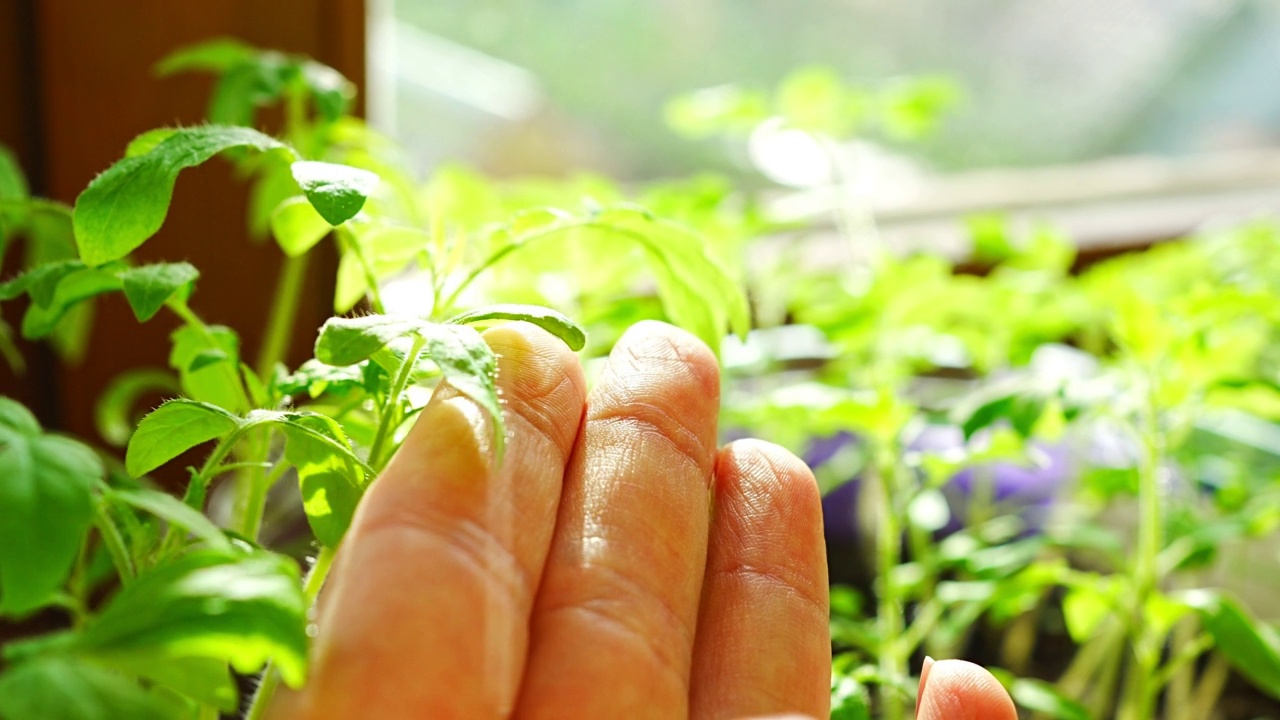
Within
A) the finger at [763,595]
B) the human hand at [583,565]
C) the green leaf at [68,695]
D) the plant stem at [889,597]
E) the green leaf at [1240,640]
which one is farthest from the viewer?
the plant stem at [889,597]

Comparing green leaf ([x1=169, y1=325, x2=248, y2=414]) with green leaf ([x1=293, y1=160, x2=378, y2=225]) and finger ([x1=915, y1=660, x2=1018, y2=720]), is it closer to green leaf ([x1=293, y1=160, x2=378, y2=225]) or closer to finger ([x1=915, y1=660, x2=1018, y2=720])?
green leaf ([x1=293, y1=160, x2=378, y2=225])

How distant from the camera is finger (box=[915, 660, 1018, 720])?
48 cm

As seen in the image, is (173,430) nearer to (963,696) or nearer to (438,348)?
(438,348)

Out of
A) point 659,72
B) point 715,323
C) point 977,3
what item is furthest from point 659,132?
point 715,323

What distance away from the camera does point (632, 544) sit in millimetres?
439

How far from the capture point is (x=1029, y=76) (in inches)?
81.3

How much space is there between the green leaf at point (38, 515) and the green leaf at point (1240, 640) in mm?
583

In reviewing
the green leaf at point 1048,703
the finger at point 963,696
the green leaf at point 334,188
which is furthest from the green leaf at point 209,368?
the green leaf at point 1048,703

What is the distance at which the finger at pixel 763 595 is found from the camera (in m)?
0.45

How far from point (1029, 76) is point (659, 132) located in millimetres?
805

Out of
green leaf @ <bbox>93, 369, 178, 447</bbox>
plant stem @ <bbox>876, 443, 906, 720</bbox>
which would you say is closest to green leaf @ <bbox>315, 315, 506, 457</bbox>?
green leaf @ <bbox>93, 369, 178, 447</bbox>

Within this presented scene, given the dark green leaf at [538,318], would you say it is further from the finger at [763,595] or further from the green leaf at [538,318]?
the finger at [763,595]

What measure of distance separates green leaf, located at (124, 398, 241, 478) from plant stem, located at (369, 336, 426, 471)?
0.18ft

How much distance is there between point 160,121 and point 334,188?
74 centimetres
